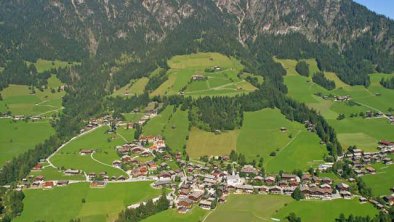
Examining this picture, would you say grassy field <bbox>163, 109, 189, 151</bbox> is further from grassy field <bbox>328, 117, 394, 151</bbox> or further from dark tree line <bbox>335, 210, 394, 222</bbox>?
dark tree line <bbox>335, 210, 394, 222</bbox>

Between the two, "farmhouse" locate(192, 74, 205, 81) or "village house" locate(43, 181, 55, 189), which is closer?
"village house" locate(43, 181, 55, 189)

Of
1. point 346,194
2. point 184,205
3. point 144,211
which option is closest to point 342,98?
point 346,194

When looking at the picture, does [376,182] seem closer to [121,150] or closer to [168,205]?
[168,205]

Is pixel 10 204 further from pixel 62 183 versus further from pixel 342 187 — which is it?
pixel 342 187

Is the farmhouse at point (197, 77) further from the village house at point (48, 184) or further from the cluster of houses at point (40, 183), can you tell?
the village house at point (48, 184)

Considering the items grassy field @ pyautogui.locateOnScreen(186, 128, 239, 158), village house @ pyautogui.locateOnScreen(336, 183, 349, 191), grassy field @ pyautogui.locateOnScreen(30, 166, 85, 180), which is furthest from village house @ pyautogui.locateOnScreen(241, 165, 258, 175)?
grassy field @ pyautogui.locateOnScreen(30, 166, 85, 180)

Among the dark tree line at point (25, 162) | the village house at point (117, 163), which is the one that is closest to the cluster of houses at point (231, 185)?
the village house at point (117, 163)
